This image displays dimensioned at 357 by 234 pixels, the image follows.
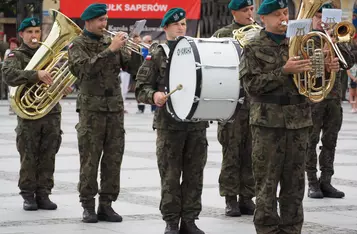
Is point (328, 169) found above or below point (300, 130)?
below

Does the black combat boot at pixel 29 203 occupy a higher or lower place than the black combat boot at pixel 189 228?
lower

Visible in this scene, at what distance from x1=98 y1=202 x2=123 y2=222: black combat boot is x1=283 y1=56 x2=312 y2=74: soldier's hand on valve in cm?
298

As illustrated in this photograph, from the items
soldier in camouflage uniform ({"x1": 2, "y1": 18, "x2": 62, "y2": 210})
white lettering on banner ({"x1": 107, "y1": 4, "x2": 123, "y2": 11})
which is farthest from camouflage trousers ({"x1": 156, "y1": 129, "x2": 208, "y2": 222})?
white lettering on banner ({"x1": 107, "y1": 4, "x2": 123, "y2": 11})

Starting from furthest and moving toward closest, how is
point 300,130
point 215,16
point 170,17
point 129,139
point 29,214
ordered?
point 215,16 < point 129,139 < point 29,214 < point 170,17 < point 300,130

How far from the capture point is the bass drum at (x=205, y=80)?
28.9 feet

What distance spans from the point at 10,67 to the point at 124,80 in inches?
603

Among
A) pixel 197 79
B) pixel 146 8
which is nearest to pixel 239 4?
pixel 197 79

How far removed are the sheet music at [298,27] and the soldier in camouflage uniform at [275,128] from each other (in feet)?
1.05

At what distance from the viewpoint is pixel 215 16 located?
38.1 meters

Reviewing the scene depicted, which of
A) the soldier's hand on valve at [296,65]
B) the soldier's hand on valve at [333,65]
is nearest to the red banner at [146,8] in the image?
the soldier's hand on valve at [333,65]

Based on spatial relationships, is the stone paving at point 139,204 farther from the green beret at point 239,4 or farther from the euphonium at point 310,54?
the green beret at point 239,4

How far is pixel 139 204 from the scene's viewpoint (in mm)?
11414

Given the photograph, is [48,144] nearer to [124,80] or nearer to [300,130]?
[300,130]

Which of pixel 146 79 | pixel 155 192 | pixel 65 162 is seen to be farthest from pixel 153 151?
pixel 146 79
